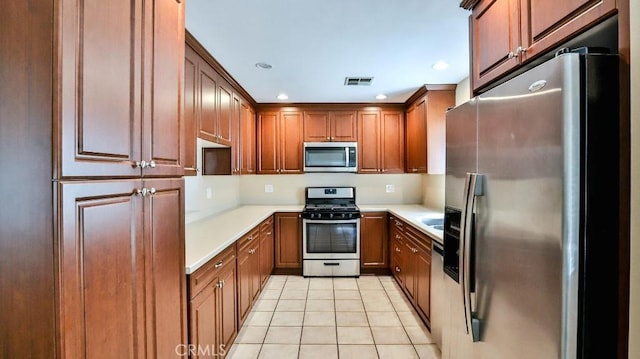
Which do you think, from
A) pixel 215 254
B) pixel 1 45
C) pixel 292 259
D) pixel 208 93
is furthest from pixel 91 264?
pixel 292 259

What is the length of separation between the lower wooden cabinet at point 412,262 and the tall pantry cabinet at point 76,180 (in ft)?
6.69

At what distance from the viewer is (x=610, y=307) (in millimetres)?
838

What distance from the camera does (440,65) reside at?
8.93 feet

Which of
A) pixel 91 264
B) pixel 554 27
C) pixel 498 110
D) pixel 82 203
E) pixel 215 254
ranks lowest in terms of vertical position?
pixel 215 254

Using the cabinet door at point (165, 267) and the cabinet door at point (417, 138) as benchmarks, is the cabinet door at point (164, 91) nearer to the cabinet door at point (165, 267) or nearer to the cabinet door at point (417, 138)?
the cabinet door at point (165, 267)

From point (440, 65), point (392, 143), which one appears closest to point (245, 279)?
point (440, 65)

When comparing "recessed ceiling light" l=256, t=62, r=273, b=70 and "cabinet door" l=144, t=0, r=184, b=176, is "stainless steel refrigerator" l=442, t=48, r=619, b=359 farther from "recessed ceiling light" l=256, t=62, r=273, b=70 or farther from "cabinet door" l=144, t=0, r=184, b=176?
"recessed ceiling light" l=256, t=62, r=273, b=70

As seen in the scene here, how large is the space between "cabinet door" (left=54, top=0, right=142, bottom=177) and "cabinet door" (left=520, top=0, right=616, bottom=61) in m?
1.48

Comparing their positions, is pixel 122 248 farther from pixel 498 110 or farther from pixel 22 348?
pixel 498 110

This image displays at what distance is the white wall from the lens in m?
0.75

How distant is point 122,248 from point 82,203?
8.7 inches

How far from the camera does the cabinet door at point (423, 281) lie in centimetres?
239

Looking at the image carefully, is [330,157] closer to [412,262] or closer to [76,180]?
[412,262]

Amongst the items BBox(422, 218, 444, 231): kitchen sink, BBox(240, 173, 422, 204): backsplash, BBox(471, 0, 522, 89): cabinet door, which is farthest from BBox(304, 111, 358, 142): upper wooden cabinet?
BBox(471, 0, 522, 89): cabinet door
